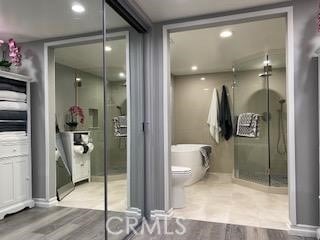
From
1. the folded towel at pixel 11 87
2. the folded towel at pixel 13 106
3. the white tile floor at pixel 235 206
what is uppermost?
the folded towel at pixel 11 87

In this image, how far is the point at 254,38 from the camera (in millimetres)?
3385

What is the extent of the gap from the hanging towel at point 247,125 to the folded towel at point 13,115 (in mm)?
3838

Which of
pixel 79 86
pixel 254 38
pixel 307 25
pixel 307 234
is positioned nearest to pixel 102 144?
pixel 79 86

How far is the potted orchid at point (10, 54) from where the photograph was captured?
1.49 meters

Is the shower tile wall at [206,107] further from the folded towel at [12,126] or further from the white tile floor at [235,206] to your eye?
the folded towel at [12,126]

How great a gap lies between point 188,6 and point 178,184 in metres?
2.03

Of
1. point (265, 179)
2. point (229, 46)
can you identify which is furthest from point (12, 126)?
point (265, 179)

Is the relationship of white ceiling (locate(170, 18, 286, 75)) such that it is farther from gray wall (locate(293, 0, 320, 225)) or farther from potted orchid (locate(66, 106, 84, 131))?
potted orchid (locate(66, 106, 84, 131))

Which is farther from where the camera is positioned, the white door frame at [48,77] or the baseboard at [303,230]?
the baseboard at [303,230]

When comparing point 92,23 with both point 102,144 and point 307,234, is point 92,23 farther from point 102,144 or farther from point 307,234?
point 307,234

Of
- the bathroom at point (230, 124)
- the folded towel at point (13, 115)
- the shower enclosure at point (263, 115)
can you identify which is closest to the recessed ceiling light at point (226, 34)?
the bathroom at point (230, 124)

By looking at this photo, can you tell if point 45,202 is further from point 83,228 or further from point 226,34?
point 226,34

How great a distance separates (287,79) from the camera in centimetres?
238

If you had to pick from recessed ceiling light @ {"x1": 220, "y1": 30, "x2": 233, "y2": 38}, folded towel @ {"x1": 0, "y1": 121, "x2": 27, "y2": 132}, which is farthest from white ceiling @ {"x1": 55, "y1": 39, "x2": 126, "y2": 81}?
recessed ceiling light @ {"x1": 220, "y1": 30, "x2": 233, "y2": 38}
